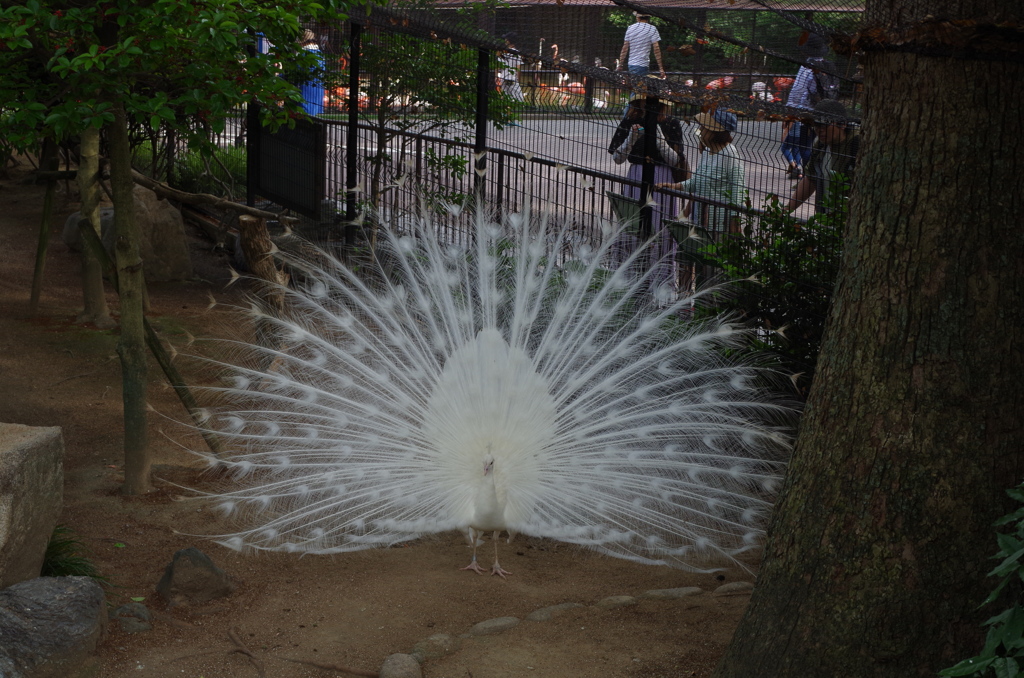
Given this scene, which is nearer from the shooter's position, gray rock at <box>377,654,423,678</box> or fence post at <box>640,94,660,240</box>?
gray rock at <box>377,654,423,678</box>

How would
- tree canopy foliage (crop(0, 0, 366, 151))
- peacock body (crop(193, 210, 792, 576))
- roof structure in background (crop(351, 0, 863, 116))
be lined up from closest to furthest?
1. tree canopy foliage (crop(0, 0, 366, 151))
2. peacock body (crop(193, 210, 792, 576))
3. roof structure in background (crop(351, 0, 863, 116))

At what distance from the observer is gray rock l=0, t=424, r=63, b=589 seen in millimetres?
4055

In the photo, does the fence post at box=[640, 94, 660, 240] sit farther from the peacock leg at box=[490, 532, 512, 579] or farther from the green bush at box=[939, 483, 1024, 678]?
the green bush at box=[939, 483, 1024, 678]

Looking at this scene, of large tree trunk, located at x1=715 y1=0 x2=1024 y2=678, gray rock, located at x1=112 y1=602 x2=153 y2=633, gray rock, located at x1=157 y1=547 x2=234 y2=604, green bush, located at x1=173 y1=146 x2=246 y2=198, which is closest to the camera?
large tree trunk, located at x1=715 y1=0 x2=1024 y2=678

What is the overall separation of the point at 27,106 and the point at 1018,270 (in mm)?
4193

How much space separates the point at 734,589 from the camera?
5.02 metres

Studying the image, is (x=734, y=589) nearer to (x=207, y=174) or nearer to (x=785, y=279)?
(x=785, y=279)

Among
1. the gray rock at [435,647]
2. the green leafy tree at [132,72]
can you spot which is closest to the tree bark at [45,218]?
the green leafy tree at [132,72]

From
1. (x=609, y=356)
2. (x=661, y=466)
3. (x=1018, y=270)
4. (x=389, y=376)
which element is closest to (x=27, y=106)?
(x=389, y=376)

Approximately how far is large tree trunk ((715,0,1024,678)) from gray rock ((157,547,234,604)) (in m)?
2.80

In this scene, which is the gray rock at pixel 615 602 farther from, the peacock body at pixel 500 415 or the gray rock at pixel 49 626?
the gray rock at pixel 49 626

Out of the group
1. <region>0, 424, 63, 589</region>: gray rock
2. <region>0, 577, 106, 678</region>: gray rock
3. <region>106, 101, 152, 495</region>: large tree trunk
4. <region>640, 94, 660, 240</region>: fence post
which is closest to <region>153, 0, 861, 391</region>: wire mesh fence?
<region>640, 94, 660, 240</region>: fence post

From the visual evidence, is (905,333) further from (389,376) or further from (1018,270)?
(389,376)

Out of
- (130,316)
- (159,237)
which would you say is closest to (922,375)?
(130,316)
